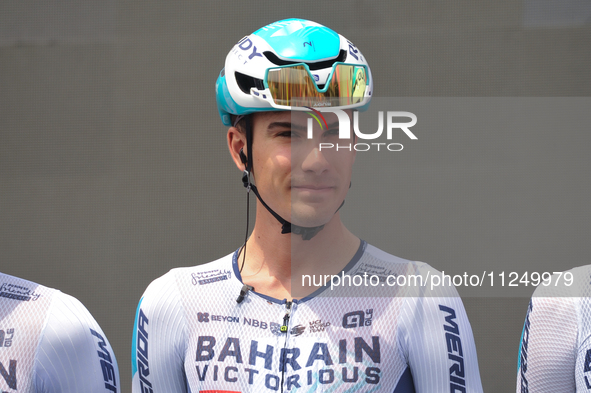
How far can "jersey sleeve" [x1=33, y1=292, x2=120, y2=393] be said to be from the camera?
2.18m

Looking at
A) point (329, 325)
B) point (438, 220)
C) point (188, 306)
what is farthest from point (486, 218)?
point (188, 306)

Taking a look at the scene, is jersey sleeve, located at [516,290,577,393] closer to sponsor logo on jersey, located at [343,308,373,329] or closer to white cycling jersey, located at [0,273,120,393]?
sponsor logo on jersey, located at [343,308,373,329]

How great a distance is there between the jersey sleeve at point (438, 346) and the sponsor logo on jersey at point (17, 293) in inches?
47.3

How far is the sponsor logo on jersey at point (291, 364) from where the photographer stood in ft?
7.14

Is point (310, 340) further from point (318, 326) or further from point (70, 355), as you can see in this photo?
point (70, 355)

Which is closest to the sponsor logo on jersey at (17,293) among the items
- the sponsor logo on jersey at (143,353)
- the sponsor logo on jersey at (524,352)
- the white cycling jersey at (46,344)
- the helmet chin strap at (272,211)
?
the white cycling jersey at (46,344)

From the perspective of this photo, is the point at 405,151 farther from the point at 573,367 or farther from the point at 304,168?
the point at 573,367

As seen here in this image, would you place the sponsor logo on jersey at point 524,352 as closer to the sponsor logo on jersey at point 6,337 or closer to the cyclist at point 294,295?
the cyclist at point 294,295

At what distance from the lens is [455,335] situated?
2.21 metres

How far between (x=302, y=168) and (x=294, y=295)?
430mm

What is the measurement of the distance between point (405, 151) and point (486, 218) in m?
0.41

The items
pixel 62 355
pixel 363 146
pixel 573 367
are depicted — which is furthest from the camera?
pixel 363 146

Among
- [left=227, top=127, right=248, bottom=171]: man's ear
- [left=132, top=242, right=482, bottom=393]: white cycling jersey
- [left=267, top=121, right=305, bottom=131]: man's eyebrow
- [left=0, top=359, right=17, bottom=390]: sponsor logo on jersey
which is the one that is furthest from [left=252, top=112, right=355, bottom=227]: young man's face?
[left=0, top=359, right=17, bottom=390]: sponsor logo on jersey

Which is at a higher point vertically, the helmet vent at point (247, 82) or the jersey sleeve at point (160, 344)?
the helmet vent at point (247, 82)
